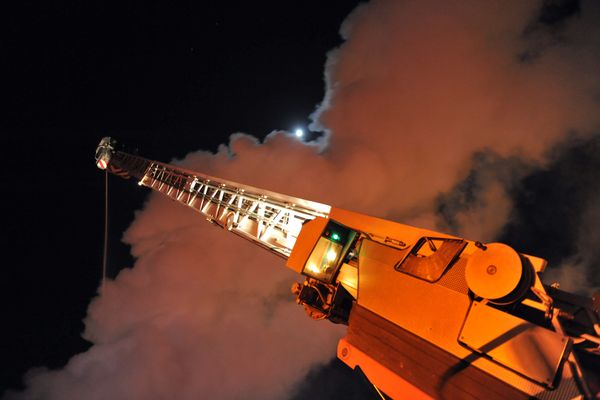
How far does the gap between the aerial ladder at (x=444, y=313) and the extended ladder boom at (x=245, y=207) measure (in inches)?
67.6

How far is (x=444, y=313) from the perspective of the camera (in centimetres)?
381

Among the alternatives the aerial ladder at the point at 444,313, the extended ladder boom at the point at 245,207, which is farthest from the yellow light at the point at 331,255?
the extended ladder boom at the point at 245,207

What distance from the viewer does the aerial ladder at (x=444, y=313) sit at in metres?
3.12

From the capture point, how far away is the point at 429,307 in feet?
13.0

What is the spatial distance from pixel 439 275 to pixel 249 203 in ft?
23.6

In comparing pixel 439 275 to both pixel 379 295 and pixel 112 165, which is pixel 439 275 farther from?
pixel 112 165

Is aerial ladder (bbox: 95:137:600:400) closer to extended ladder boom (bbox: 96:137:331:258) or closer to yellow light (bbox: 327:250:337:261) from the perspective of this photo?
yellow light (bbox: 327:250:337:261)

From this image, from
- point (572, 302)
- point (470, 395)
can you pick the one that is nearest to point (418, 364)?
point (470, 395)

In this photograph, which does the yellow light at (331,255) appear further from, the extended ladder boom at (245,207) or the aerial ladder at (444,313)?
the extended ladder boom at (245,207)

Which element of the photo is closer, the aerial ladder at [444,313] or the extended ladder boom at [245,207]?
the aerial ladder at [444,313]

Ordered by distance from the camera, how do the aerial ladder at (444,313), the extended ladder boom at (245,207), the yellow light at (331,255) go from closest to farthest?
Result: the aerial ladder at (444,313) → the yellow light at (331,255) → the extended ladder boom at (245,207)

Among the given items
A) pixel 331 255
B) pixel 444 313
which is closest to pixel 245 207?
pixel 331 255

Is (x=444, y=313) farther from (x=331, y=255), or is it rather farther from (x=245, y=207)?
(x=245, y=207)

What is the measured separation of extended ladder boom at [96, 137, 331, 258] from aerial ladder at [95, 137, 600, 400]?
67.6 inches
